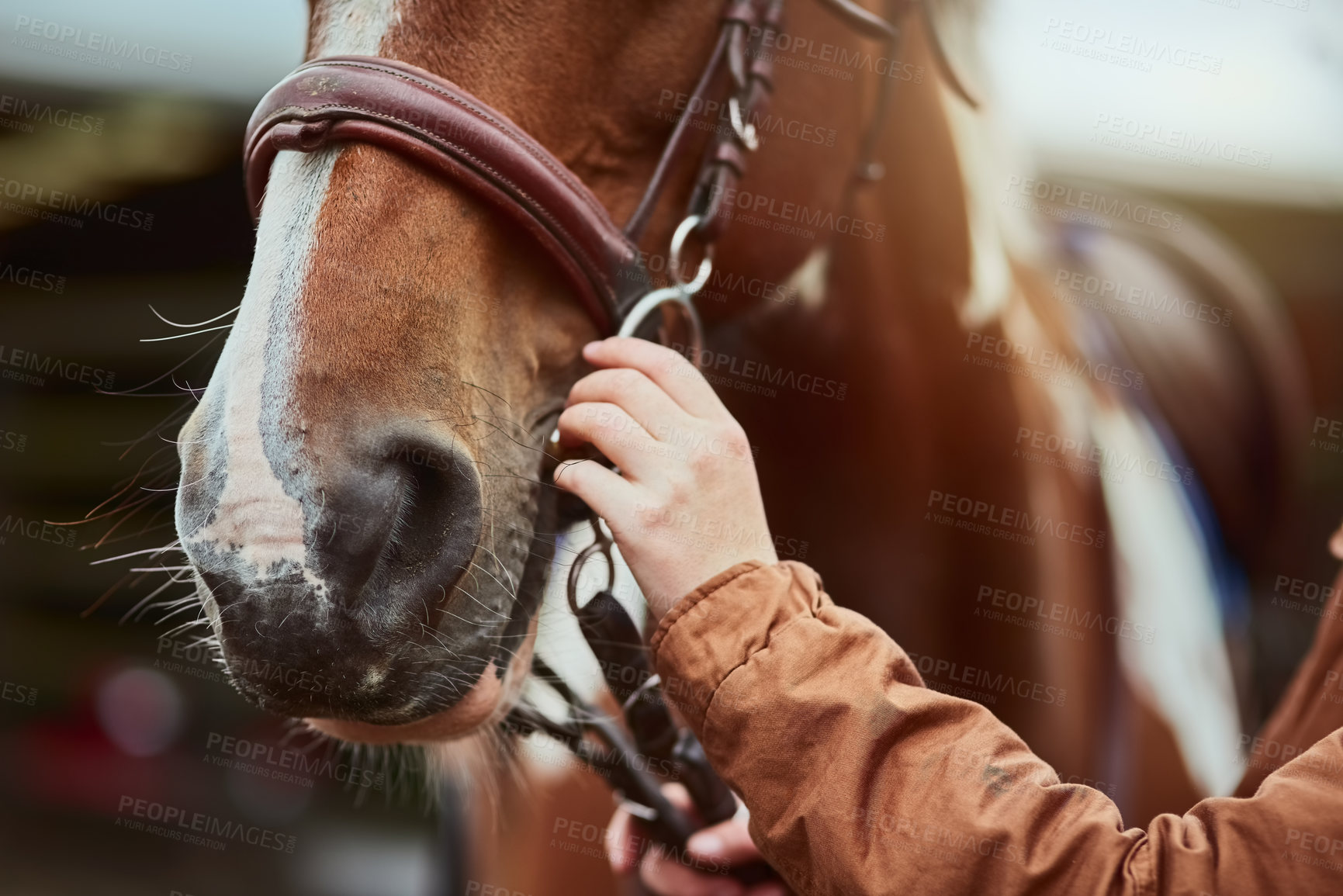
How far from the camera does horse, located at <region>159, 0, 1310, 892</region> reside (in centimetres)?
65

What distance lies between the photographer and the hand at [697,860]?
98 cm

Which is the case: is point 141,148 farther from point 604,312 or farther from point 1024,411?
point 1024,411

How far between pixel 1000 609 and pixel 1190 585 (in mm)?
422

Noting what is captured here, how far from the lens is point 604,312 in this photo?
2.67 ft

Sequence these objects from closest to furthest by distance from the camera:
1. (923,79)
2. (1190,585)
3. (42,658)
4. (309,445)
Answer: (309,445)
(923,79)
(1190,585)
(42,658)

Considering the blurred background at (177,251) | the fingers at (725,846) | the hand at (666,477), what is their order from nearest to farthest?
the hand at (666,477) → the fingers at (725,846) → the blurred background at (177,251)

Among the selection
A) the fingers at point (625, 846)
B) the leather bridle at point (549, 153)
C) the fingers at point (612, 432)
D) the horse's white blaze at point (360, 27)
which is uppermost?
the horse's white blaze at point (360, 27)

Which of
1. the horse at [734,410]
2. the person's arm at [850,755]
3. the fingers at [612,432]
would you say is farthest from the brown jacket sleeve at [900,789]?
the horse at [734,410]

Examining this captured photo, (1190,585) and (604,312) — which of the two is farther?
(1190,585)

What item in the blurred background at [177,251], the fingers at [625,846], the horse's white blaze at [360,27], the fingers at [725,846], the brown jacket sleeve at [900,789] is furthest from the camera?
the blurred background at [177,251]

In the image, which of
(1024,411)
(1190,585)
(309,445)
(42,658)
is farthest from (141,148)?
(42,658)

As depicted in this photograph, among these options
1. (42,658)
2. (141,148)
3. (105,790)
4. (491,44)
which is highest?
(491,44)

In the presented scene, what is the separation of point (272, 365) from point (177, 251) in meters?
1.59

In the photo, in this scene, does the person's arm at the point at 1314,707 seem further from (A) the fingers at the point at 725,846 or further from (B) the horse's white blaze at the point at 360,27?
(B) the horse's white blaze at the point at 360,27
